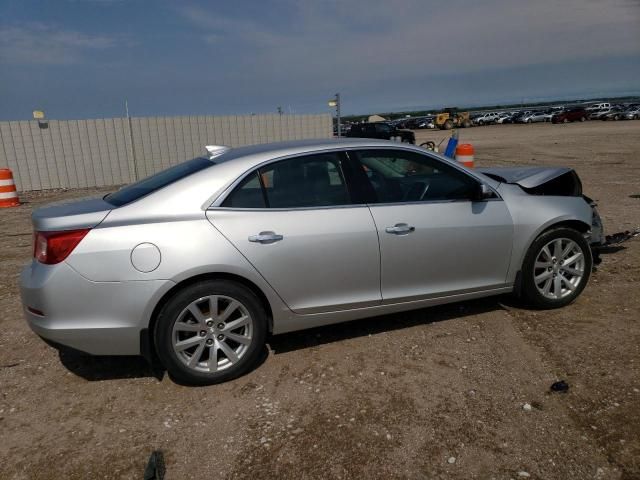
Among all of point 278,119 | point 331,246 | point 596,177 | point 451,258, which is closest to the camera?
point 331,246

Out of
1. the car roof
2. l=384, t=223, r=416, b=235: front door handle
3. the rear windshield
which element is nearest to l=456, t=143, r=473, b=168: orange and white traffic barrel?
the car roof

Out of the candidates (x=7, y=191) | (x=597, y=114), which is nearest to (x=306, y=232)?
(x=7, y=191)

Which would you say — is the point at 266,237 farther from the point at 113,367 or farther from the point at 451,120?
the point at 451,120

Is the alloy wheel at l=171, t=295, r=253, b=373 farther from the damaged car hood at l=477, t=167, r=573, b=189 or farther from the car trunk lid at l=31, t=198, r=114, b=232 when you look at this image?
the damaged car hood at l=477, t=167, r=573, b=189

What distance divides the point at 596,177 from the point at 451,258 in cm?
1064

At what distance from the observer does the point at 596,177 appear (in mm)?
12492

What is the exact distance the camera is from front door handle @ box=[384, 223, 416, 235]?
361cm

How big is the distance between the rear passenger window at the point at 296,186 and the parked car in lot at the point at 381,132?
2234 cm

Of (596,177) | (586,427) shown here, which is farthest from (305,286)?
(596,177)

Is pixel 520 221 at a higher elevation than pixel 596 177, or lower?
higher

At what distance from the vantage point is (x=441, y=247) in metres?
3.79

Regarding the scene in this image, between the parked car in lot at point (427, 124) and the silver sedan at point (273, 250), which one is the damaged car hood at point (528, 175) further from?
the parked car in lot at point (427, 124)

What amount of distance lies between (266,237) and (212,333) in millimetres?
729

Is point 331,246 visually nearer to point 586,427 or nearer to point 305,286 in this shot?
point 305,286
